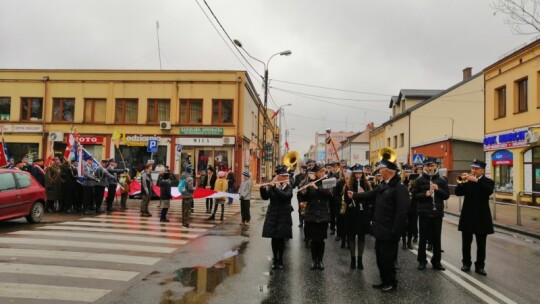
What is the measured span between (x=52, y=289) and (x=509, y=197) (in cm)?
2139

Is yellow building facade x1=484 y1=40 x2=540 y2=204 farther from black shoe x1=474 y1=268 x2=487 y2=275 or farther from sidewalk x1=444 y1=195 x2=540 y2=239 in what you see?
black shoe x1=474 y1=268 x2=487 y2=275

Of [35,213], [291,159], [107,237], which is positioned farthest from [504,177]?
[35,213]

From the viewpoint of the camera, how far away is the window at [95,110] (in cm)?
2972

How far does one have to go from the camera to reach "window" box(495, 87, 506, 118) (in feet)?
78.9

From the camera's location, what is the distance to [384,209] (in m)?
6.25

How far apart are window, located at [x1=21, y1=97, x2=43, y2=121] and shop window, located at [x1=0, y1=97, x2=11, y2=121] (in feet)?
3.51

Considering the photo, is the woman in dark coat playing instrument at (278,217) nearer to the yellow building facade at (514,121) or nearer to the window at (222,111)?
the yellow building facade at (514,121)

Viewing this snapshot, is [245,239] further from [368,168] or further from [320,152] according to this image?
[320,152]

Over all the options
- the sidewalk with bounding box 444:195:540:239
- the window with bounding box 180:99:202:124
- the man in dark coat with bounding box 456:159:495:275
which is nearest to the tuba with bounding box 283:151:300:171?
the man in dark coat with bounding box 456:159:495:275

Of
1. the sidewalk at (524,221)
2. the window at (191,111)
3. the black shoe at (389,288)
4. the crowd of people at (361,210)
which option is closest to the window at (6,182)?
the crowd of people at (361,210)

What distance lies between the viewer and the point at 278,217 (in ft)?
24.6

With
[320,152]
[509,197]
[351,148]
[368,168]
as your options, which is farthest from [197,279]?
[320,152]

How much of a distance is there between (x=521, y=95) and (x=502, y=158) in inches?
137

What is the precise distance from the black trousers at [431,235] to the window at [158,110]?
24.0 m
